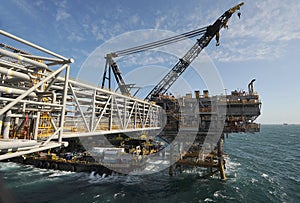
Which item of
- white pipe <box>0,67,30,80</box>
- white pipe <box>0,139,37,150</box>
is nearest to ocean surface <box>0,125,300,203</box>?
white pipe <box>0,139,37,150</box>

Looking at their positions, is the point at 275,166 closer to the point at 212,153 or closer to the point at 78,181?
the point at 212,153

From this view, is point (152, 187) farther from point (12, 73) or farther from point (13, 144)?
point (12, 73)

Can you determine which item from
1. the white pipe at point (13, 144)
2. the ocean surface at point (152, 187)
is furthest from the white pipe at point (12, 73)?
the ocean surface at point (152, 187)

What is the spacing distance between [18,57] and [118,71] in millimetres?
32537

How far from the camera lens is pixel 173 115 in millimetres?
29281

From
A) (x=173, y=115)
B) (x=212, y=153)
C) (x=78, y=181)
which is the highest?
(x=173, y=115)

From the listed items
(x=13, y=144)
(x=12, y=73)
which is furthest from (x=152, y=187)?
(x=12, y=73)

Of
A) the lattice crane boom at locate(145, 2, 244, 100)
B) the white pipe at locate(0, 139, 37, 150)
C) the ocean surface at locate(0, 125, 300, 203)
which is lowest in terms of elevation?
the ocean surface at locate(0, 125, 300, 203)

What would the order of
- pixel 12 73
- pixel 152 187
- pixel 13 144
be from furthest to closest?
pixel 152 187
pixel 12 73
pixel 13 144

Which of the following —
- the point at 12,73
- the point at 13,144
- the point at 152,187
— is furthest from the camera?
the point at 152,187

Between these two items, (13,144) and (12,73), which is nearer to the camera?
(13,144)

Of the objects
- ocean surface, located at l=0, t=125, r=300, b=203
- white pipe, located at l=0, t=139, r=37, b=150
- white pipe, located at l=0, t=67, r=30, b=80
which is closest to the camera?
white pipe, located at l=0, t=139, r=37, b=150

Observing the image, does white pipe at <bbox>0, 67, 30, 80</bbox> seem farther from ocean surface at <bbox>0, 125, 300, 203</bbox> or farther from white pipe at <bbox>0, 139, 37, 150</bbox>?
ocean surface at <bbox>0, 125, 300, 203</bbox>

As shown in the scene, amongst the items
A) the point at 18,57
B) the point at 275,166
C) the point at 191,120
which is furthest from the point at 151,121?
the point at 275,166
